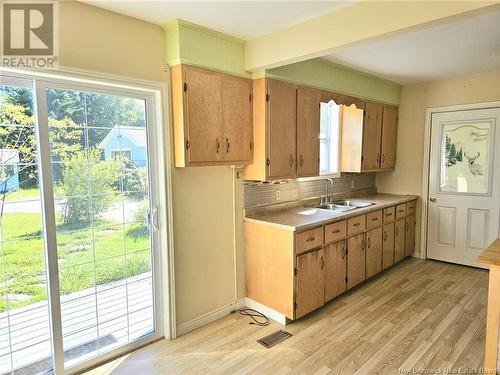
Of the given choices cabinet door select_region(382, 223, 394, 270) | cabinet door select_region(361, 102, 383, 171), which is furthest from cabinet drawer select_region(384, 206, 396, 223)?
cabinet door select_region(361, 102, 383, 171)

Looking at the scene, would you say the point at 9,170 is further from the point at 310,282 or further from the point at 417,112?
the point at 417,112

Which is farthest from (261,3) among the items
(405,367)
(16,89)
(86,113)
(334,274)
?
(405,367)

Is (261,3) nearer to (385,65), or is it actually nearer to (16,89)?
(16,89)

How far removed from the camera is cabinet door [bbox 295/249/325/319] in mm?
2758

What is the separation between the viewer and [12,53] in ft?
5.93

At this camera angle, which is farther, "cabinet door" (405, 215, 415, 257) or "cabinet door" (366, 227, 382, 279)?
"cabinet door" (405, 215, 415, 257)

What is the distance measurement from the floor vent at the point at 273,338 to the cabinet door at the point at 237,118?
59.1 inches

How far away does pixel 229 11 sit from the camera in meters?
2.15

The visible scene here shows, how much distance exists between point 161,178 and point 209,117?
618 millimetres

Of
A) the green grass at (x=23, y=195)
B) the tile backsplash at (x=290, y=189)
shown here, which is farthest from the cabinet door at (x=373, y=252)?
the green grass at (x=23, y=195)

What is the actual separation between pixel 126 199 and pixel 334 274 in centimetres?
204

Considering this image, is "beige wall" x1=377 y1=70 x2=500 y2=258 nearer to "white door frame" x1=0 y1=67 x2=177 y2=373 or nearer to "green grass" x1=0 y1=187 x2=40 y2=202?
"white door frame" x1=0 y1=67 x2=177 y2=373

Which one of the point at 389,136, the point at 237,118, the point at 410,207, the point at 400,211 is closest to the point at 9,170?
the point at 237,118

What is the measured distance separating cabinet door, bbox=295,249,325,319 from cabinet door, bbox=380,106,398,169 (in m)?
2.16
